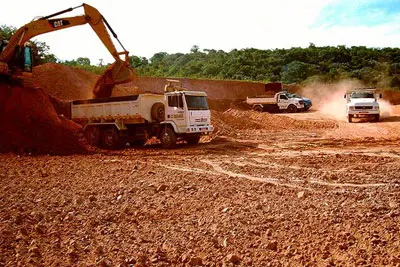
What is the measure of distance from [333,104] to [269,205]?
39.1 m

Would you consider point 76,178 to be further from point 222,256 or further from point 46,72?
point 46,72

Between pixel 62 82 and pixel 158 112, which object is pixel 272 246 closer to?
pixel 158 112

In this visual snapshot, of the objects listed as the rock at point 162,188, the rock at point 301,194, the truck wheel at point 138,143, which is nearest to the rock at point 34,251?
the rock at point 162,188

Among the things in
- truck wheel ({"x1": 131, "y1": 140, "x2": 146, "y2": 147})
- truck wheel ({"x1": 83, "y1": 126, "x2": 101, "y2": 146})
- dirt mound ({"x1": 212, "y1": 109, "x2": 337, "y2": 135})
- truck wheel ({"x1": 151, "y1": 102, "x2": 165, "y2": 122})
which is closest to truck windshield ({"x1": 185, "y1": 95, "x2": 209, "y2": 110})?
truck wheel ({"x1": 151, "y1": 102, "x2": 165, "y2": 122})

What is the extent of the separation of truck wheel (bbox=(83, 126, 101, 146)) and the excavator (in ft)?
7.08

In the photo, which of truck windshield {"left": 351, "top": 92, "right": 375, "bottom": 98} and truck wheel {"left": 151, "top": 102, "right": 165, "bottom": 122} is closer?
truck wheel {"left": 151, "top": 102, "right": 165, "bottom": 122}

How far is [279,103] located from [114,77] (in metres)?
25.4

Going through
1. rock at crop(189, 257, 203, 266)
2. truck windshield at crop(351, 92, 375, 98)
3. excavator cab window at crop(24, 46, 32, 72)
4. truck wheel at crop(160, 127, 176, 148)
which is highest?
excavator cab window at crop(24, 46, 32, 72)

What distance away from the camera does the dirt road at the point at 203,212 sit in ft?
17.0

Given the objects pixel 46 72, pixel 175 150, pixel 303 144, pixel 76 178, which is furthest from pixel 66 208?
pixel 46 72

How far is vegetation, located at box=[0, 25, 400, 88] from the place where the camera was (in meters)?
68.6

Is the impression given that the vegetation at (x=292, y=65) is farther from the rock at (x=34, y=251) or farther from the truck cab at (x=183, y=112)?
the rock at (x=34, y=251)

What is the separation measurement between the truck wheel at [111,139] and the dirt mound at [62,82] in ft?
37.3

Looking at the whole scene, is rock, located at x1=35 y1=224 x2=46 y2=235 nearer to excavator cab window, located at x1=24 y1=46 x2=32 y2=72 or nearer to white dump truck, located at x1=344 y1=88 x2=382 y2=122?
excavator cab window, located at x1=24 y1=46 x2=32 y2=72
